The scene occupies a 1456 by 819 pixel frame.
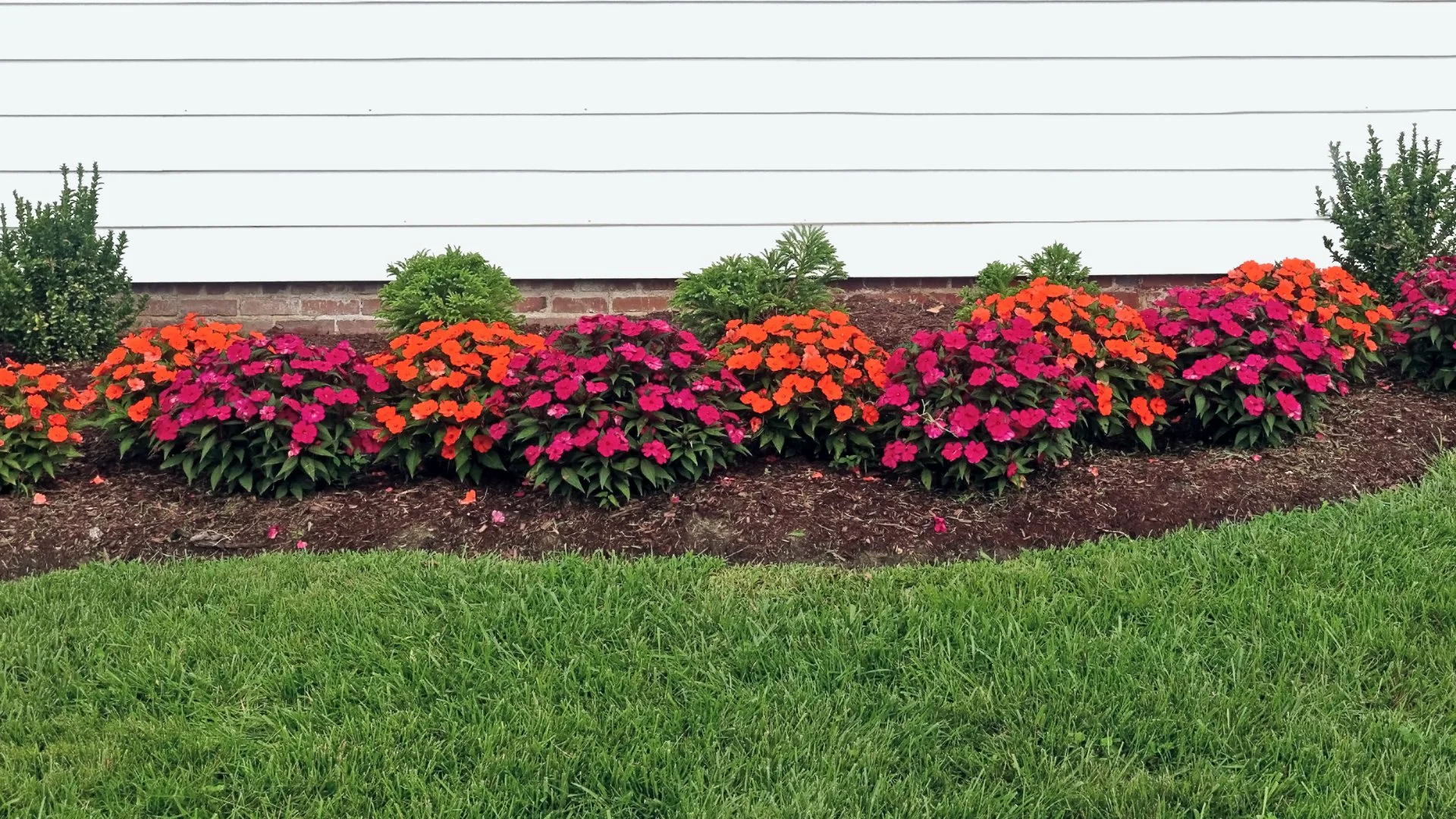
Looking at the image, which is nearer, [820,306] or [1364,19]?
[820,306]

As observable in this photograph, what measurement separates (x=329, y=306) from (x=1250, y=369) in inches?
170

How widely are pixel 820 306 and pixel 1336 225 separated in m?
2.64

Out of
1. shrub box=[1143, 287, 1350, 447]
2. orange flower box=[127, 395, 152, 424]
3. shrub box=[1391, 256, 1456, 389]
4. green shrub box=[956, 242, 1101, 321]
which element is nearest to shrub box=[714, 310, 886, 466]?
green shrub box=[956, 242, 1101, 321]

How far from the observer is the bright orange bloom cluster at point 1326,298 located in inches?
166

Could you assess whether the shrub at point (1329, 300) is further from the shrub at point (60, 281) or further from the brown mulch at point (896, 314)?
the shrub at point (60, 281)

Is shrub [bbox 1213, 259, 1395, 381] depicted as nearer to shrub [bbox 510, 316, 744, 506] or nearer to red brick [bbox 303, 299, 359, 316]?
shrub [bbox 510, 316, 744, 506]

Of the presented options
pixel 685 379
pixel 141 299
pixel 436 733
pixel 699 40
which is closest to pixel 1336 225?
pixel 699 40

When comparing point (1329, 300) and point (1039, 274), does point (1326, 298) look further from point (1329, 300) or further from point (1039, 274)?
point (1039, 274)

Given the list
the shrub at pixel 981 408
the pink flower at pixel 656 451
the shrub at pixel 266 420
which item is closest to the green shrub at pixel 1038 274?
the shrub at pixel 981 408

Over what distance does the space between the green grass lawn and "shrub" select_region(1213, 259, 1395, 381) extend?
3.97 feet

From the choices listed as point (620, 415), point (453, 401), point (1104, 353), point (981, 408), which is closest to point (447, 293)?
point (453, 401)

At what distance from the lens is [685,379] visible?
3.83 meters

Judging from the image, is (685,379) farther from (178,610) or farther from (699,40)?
(699,40)

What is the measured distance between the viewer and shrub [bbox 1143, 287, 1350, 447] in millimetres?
3932
